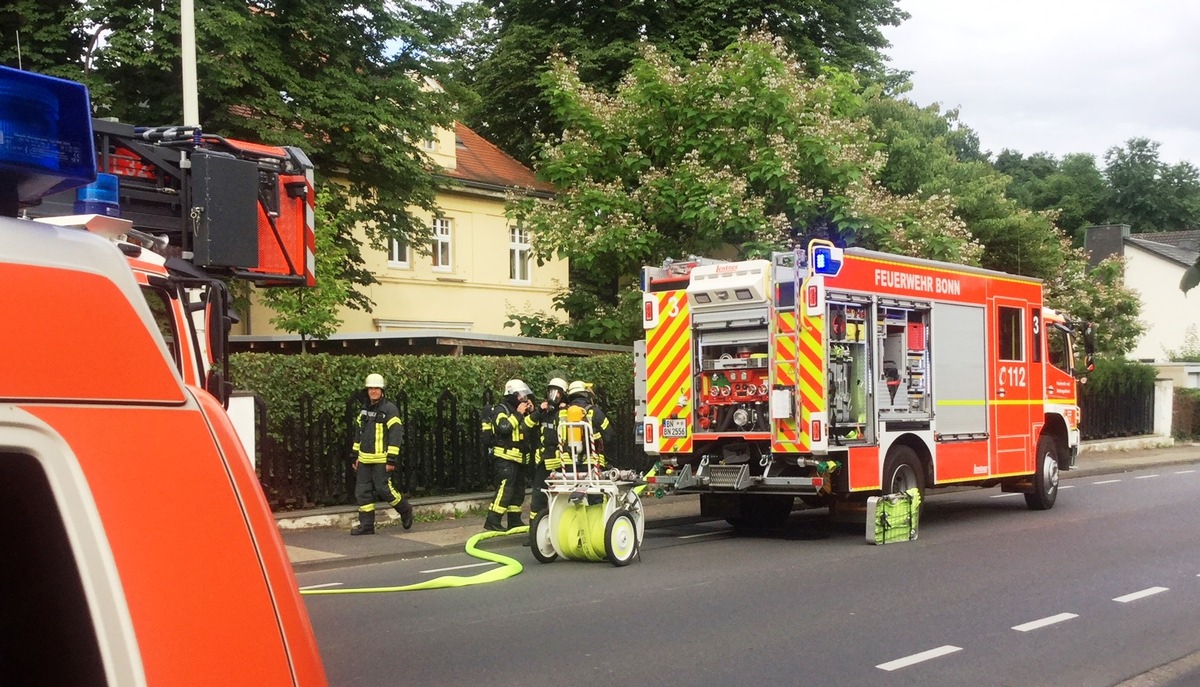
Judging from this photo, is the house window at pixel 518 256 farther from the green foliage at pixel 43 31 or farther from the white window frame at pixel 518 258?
the green foliage at pixel 43 31

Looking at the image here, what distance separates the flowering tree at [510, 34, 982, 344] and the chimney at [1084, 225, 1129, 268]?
35.9m

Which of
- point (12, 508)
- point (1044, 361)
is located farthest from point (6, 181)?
point (1044, 361)

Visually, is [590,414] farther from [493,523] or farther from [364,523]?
[364,523]

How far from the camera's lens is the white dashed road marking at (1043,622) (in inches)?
328

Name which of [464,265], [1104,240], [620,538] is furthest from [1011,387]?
[1104,240]

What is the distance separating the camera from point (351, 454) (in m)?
15.2

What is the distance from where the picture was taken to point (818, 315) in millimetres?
12594

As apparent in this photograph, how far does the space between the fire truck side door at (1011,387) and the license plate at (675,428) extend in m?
4.19

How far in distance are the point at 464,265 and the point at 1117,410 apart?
58.1 feet

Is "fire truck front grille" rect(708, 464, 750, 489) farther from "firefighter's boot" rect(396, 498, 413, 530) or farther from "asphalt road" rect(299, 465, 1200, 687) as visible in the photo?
"firefighter's boot" rect(396, 498, 413, 530)

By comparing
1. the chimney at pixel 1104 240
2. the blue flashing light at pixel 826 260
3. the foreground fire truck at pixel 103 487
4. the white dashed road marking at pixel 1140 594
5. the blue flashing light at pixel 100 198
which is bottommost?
the white dashed road marking at pixel 1140 594

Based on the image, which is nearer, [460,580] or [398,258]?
[460,580]

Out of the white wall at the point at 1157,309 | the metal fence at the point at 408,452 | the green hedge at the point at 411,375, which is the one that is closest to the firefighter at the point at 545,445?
the metal fence at the point at 408,452

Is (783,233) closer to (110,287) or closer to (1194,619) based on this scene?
(1194,619)
